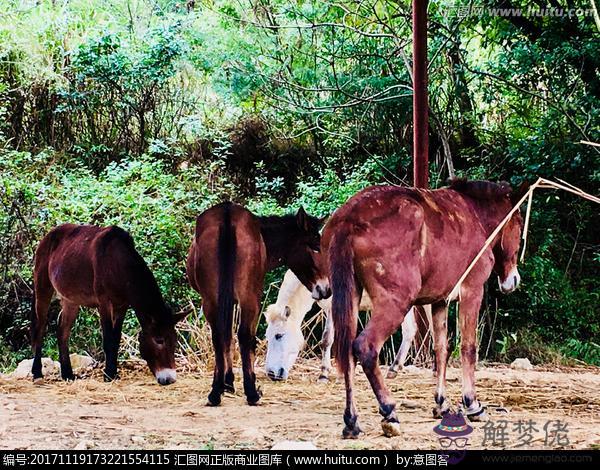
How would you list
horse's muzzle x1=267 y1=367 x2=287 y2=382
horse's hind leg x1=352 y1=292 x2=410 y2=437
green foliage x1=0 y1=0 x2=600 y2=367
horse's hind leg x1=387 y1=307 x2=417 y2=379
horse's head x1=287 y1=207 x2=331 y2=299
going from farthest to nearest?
green foliage x1=0 y1=0 x2=600 y2=367 < horse's hind leg x1=387 y1=307 x2=417 y2=379 < horse's muzzle x1=267 y1=367 x2=287 y2=382 < horse's head x1=287 y1=207 x2=331 y2=299 < horse's hind leg x1=352 y1=292 x2=410 y2=437

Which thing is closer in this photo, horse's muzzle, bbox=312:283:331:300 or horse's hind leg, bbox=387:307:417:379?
horse's muzzle, bbox=312:283:331:300

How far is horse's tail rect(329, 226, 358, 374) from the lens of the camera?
16.2 ft

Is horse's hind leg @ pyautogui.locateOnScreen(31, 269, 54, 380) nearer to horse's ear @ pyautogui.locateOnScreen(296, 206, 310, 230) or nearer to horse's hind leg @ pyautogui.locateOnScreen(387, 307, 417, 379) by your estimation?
horse's ear @ pyautogui.locateOnScreen(296, 206, 310, 230)

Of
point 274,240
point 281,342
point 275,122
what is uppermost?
point 275,122

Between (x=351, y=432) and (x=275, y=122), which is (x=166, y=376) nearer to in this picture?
(x=351, y=432)

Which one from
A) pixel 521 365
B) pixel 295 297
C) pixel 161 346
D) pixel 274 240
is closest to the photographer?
pixel 274 240

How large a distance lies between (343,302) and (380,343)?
0.30m

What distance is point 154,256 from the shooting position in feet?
32.3

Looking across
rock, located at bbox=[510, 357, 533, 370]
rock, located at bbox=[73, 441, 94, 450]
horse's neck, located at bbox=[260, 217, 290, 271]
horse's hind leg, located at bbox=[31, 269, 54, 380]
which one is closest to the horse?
horse's neck, located at bbox=[260, 217, 290, 271]

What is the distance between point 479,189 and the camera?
6004 mm

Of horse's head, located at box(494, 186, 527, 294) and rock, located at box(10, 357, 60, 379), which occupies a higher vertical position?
horse's head, located at box(494, 186, 527, 294)

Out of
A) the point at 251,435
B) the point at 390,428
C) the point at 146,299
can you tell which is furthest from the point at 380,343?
the point at 146,299

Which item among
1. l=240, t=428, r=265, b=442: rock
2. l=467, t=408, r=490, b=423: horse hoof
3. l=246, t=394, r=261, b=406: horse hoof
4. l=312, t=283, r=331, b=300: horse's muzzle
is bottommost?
l=246, t=394, r=261, b=406: horse hoof
